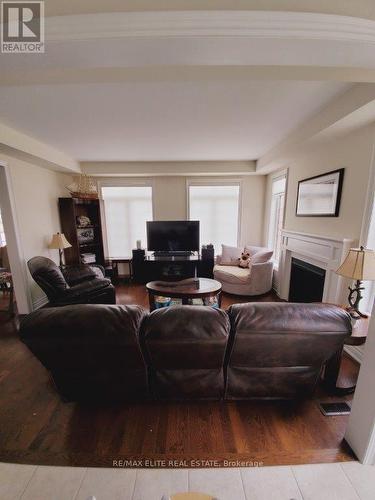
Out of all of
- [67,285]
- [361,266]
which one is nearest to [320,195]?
[361,266]

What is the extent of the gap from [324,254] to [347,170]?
38.0 inches

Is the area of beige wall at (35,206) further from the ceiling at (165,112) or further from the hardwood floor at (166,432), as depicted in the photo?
the hardwood floor at (166,432)

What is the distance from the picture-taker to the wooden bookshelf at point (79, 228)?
12.0 feet

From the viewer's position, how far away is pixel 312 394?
1509 mm

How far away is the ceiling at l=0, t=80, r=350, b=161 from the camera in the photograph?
1620mm

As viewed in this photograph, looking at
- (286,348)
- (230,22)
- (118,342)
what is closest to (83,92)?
(230,22)

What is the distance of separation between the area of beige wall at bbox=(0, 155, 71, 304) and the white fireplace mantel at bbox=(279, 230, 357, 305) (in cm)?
414

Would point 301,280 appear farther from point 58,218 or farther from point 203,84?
point 58,218

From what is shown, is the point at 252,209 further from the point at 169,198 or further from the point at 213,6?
the point at 213,6

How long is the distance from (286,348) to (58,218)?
417 centimetres

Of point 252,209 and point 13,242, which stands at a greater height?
point 252,209

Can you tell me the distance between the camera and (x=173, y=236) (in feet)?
13.5

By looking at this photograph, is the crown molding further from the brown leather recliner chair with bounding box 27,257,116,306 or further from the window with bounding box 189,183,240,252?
the window with bounding box 189,183,240,252

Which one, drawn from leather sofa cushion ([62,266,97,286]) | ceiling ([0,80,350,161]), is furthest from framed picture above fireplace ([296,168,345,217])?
leather sofa cushion ([62,266,97,286])
